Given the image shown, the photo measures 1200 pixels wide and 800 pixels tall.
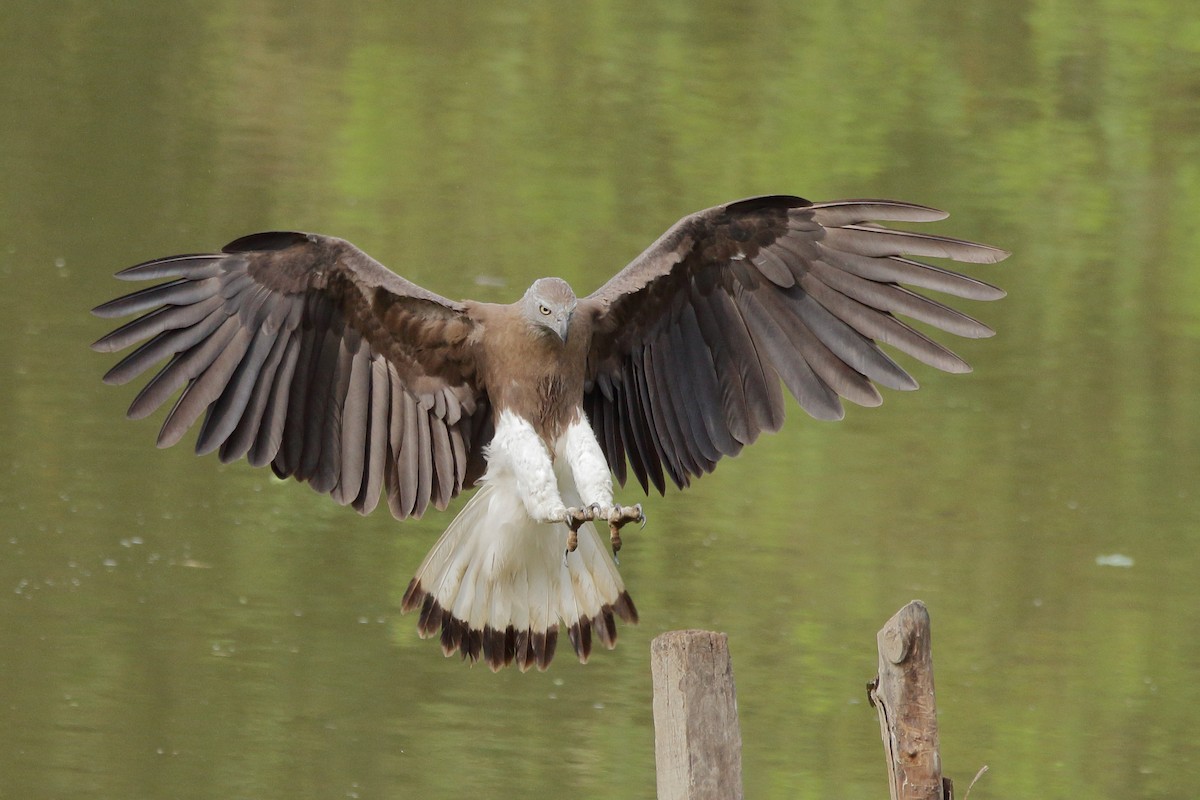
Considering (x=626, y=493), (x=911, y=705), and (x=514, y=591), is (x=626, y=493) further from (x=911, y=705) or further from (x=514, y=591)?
(x=911, y=705)

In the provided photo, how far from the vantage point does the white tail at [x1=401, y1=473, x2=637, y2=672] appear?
6.49 metres

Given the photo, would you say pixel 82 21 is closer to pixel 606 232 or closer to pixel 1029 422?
pixel 606 232

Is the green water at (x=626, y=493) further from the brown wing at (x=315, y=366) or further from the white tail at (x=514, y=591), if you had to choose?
the brown wing at (x=315, y=366)

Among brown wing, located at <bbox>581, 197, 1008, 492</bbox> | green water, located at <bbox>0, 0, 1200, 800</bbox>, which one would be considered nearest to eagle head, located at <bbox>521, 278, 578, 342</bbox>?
brown wing, located at <bbox>581, 197, 1008, 492</bbox>

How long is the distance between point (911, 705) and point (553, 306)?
1669 millimetres

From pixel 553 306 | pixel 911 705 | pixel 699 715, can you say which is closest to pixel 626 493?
pixel 553 306

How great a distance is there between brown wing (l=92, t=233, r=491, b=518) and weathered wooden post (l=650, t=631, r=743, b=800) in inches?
64.8

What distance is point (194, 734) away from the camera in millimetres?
7891

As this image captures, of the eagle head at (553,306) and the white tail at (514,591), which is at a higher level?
the eagle head at (553,306)

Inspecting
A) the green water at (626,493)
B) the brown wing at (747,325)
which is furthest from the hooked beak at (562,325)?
the green water at (626,493)

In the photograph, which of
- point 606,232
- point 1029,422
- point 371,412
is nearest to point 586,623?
point 371,412

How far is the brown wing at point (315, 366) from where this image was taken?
624 centimetres

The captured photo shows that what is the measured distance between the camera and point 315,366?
6.42m

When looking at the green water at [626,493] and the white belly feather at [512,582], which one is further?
the green water at [626,493]
